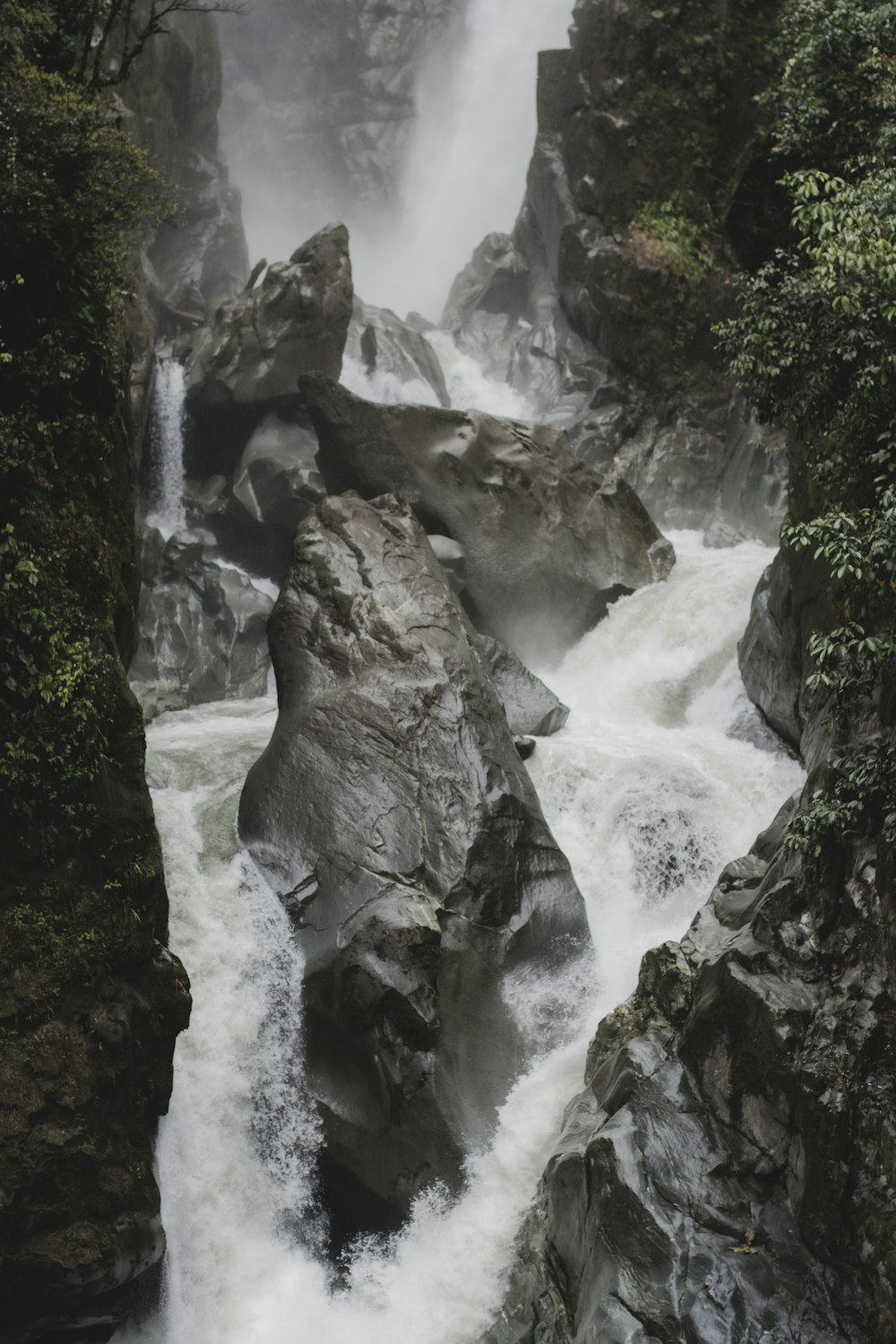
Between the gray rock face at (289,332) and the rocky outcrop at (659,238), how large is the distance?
6.56m

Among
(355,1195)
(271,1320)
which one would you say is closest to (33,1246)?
(271,1320)

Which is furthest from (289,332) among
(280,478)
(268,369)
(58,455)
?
(58,455)

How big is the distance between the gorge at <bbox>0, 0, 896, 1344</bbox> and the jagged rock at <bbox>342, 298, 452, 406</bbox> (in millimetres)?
6165

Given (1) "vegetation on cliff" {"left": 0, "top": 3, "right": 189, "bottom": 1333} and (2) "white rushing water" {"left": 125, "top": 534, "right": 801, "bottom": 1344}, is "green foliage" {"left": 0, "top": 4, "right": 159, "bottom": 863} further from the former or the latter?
(2) "white rushing water" {"left": 125, "top": 534, "right": 801, "bottom": 1344}

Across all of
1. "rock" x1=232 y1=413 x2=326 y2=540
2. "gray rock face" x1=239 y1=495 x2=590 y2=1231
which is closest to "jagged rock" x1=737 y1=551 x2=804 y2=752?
"gray rock face" x1=239 y1=495 x2=590 y2=1231

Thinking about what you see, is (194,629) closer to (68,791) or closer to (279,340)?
(279,340)

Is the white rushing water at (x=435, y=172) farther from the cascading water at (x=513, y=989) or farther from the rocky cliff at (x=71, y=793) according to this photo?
the rocky cliff at (x=71, y=793)

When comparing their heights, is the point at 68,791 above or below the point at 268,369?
below

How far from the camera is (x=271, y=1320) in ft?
25.0

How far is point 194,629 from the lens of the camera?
18094 millimetres

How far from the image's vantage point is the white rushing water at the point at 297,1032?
7.71m

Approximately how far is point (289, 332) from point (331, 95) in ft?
107

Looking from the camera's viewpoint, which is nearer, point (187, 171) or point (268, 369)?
point (268, 369)

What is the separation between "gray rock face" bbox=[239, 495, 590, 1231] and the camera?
857 centimetres
